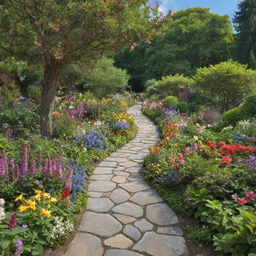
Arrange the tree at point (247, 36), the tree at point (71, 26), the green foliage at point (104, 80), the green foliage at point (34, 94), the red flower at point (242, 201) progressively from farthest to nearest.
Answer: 1. the tree at point (247, 36)
2. the green foliage at point (104, 80)
3. the green foliage at point (34, 94)
4. the tree at point (71, 26)
5. the red flower at point (242, 201)

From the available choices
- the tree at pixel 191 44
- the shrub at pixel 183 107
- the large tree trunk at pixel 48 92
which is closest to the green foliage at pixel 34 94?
the large tree trunk at pixel 48 92

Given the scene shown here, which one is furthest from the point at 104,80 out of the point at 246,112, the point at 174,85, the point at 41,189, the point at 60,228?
the point at 60,228

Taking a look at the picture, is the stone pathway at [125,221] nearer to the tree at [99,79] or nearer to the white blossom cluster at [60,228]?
the white blossom cluster at [60,228]

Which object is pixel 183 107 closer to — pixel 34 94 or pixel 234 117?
pixel 234 117

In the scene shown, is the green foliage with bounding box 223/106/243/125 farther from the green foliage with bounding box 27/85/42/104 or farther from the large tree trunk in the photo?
the green foliage with bounding box 27/85/42/104

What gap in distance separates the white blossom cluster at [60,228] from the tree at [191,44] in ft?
75.1

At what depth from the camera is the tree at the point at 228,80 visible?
951 centimetres

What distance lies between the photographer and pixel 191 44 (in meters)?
25.5

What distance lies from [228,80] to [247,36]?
1515 cm

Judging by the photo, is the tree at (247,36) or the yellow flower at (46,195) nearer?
the yellow flower at (46,195)

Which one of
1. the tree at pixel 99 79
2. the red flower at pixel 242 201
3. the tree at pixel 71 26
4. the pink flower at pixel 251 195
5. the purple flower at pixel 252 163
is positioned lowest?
the red flower at pixel 242 201

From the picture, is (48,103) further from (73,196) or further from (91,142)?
(73,196)

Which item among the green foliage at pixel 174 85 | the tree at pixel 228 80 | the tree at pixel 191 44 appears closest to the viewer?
the tree at pixel 228 80

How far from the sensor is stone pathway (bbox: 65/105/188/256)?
2.93 metres
